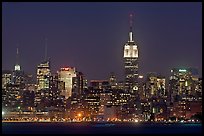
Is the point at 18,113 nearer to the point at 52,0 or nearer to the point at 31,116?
the point at 31,116

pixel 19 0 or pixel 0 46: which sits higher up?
pixel 19 0

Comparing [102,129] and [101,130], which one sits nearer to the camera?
[101,130]

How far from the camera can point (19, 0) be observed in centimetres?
797

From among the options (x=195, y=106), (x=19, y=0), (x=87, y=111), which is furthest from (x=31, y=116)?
(x=19, y=0)

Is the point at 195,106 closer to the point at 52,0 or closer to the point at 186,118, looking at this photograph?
the point at 186,118

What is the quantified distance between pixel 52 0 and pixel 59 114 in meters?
80.6

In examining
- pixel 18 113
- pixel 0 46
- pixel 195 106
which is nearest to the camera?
pixel 0 46

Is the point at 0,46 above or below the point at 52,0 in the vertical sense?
below

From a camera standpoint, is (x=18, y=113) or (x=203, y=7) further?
(x=18, y=113)

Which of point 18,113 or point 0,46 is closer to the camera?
point 0,46

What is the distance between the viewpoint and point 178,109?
3423 inches

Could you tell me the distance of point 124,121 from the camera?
8550cm

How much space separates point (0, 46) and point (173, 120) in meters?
76.7

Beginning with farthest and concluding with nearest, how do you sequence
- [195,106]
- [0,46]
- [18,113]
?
1. [18,113]
2. [195,106]
3. [0,46]
